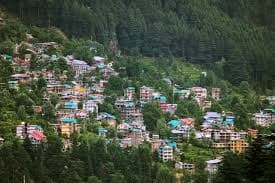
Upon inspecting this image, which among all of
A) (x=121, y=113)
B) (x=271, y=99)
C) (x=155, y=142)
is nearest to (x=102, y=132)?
(x=155, y=142)

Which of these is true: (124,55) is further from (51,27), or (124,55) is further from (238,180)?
(238,180)

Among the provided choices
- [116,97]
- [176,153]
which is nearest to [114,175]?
[176,153]

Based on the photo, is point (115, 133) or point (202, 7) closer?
point (115, 133)

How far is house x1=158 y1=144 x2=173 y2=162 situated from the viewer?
2822 cm

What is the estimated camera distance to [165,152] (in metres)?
28.4

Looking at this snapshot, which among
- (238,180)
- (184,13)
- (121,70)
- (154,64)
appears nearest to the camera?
(238,180)

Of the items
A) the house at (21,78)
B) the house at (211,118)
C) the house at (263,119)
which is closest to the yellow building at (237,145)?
the house at (211,118)

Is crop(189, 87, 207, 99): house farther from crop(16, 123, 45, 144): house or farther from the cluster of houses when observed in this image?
crop(16, 123, 45, 144): house

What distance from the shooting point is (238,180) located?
1302 centimetres

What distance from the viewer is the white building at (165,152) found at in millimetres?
28219

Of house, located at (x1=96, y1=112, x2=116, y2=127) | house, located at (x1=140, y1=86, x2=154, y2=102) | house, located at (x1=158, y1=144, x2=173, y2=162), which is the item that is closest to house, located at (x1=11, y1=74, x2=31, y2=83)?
house, located at (x1=96, y1=112, x2=116, y2=127)

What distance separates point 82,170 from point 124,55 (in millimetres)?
17404

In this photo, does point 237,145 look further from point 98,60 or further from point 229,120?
point 98,60

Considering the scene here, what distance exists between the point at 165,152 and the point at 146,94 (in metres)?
6.39
